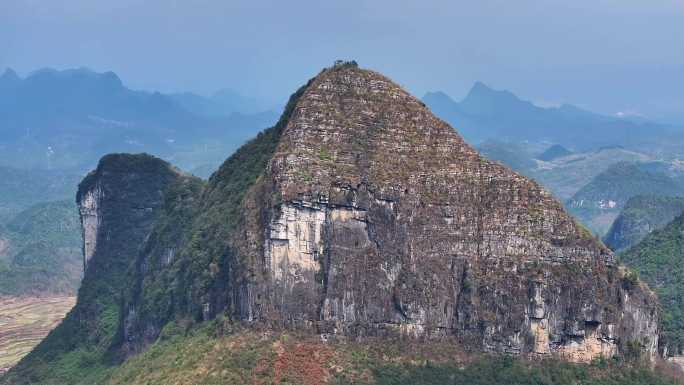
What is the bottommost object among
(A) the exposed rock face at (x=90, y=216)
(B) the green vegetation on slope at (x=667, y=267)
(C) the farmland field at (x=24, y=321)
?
(C) the farmland field at (x=24, y=321)

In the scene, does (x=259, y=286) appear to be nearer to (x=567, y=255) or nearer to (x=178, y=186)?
(x=567, y=255)

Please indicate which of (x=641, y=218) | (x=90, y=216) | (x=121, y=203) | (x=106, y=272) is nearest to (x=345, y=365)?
(x=106, y=272)

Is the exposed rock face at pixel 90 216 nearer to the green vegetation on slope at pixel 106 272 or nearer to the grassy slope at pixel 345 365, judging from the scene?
the green vegetation on slope at pixel 106 272

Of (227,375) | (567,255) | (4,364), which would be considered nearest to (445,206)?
(567,255)

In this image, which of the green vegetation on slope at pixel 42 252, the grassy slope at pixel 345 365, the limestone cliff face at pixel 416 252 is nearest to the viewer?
the grassy slope at pixel 345 365

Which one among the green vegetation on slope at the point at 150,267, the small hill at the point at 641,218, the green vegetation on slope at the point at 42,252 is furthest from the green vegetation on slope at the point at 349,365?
the green vegetation on slope at the point at 42,252

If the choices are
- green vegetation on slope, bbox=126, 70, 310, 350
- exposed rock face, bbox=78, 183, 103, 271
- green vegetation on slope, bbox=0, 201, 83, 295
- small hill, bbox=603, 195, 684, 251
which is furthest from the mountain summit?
green vegetation on slope, bbox=0, 201, 83, 295

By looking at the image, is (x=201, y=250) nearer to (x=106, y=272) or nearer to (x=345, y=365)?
(x=345, y=365)
